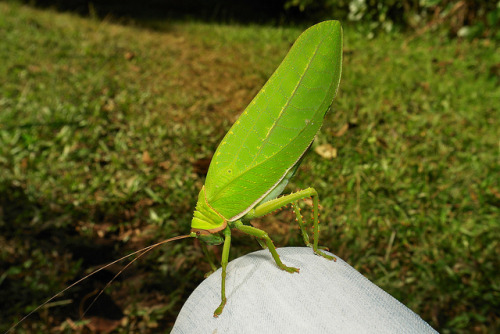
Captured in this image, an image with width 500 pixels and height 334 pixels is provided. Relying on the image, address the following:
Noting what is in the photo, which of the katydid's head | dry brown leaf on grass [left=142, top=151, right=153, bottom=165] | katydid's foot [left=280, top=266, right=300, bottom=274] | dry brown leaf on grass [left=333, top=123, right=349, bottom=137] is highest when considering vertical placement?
dry brown leaf on grass [left=333, top=123, right=349, bottom=137]

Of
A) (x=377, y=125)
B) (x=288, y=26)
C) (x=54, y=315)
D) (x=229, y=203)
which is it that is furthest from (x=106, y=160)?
(x=288, y=26)

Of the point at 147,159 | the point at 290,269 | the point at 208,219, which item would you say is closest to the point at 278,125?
the point at 208,219

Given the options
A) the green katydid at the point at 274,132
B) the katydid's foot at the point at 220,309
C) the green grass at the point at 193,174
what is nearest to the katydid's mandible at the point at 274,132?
the green katydid at the point at 274,132

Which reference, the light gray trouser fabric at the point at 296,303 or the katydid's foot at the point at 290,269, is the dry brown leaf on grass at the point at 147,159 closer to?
the light gray trouser fabric at the point at 296,303

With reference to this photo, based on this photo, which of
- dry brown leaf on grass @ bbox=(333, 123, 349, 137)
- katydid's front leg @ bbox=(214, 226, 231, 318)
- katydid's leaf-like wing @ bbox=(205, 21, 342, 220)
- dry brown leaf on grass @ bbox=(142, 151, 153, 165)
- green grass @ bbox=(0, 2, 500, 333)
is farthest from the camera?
dry brown leaf on grass @ bbox=(333, 123, 349, 137)

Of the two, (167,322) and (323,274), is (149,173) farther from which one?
(323,274)

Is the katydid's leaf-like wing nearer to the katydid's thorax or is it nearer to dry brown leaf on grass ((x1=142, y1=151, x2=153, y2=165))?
the katydid's thorax

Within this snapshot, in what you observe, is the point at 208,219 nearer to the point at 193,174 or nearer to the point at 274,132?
the point at 274,132

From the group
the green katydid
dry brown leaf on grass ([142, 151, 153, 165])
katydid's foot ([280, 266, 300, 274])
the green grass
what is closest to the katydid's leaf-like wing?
the green katydid
